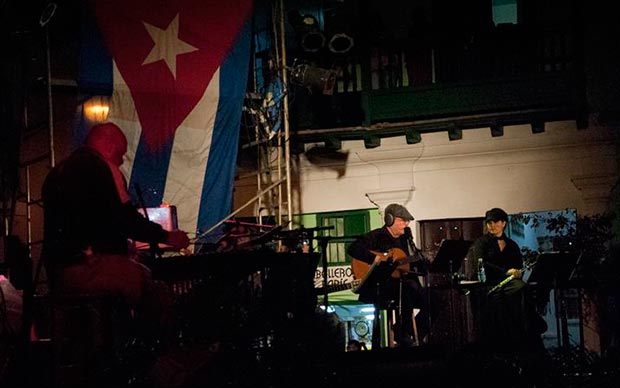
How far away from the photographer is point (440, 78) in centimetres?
1541

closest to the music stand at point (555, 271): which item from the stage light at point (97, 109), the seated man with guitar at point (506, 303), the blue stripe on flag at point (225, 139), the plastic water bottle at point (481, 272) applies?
the seated man with guitar at point (506, 303)

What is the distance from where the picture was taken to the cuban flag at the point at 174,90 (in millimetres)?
12016

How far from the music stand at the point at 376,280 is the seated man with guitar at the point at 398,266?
0.14 m

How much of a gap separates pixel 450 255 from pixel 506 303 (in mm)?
1190

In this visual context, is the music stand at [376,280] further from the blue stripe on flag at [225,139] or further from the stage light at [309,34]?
the stage light at [309,34]

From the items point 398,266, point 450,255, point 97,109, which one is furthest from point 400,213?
point 97,109

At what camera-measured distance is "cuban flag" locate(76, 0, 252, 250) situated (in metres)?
12.0

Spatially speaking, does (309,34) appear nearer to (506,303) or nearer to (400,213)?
(400,213)

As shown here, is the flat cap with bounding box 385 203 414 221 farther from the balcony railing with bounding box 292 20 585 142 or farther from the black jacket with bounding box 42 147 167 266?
the black jacket with bounding box 42 147 167 266

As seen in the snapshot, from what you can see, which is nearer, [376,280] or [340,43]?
[376,280]

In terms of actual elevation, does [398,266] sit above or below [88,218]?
below

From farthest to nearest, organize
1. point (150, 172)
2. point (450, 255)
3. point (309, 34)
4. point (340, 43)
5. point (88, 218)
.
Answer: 1. point (340, 43)
2. point (309, 34)
3. point (150, 172)
4. point (450, 255)
5. point (88, 218)

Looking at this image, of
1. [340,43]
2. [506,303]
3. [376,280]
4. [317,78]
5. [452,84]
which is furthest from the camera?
[452,84]

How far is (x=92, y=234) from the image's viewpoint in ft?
19.8
